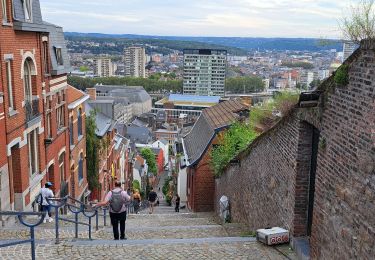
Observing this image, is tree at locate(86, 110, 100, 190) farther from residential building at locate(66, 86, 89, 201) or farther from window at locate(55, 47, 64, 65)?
window at locate(55, 47, 64, 65)

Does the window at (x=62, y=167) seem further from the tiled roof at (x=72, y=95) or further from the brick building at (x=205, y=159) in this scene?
the brick building at (x=205, y=159)

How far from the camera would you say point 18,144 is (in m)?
15.0

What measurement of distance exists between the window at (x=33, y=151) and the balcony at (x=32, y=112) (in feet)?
1.95

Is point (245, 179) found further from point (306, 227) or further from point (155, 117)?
point (155, 117)

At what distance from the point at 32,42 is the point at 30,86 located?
167 cm

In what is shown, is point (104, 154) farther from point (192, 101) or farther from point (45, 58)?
point (192, 101)

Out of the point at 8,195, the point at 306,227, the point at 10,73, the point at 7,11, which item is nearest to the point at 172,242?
the point at 306,227

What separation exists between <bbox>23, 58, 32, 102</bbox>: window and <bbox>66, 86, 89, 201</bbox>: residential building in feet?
17.9

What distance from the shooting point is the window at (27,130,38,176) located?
16744 millimetres

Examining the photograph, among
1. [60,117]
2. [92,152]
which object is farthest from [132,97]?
[60,117]

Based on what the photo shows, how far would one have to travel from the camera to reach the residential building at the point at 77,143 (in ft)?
75.7

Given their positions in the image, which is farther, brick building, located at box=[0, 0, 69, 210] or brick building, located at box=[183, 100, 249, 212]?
brick building, located at box=[183, 100, 249, 212]

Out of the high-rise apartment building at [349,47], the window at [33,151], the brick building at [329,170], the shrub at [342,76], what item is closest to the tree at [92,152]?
the window at [33,151]

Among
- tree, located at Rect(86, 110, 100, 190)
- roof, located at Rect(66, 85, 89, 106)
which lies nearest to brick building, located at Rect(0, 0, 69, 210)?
roof, located at Rect(66, 85, 89, 106)
